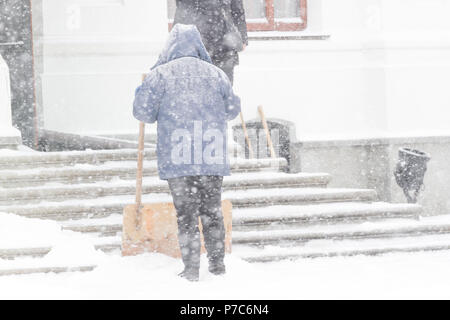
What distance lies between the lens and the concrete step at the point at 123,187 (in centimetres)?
587

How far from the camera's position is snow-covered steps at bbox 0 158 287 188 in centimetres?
608

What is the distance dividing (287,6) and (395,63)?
5.48 feet

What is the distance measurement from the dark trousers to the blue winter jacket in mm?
90

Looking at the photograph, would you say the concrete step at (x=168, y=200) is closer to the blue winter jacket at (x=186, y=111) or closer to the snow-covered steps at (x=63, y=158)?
the snow-covered steps at (x=63, y=158)

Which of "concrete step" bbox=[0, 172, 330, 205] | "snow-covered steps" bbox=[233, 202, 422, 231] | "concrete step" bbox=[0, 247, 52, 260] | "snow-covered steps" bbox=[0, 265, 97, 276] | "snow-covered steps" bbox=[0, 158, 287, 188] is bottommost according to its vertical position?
"snow-covered steps" bbox=[0, 265, 97, 276]

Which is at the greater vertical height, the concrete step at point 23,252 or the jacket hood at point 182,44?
the jacket hood at point 182,44

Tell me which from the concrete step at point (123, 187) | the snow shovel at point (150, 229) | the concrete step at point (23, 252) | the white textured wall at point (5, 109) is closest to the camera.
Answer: the snow shovel at point (150, 229)

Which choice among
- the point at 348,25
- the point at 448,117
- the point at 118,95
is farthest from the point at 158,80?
the point at 448,117

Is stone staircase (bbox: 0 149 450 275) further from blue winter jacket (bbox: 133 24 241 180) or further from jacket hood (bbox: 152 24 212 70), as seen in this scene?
jacket hood (bbox: 152 24 212 70)

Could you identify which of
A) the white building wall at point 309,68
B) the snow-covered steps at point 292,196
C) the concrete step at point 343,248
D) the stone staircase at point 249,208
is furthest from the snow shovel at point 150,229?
the white building wall at point 309,68

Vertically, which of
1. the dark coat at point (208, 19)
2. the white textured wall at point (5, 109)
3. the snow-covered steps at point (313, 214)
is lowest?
the snow-covered steps at point (313, 214)

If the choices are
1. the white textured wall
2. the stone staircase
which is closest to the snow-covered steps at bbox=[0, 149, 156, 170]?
the stone staircase
